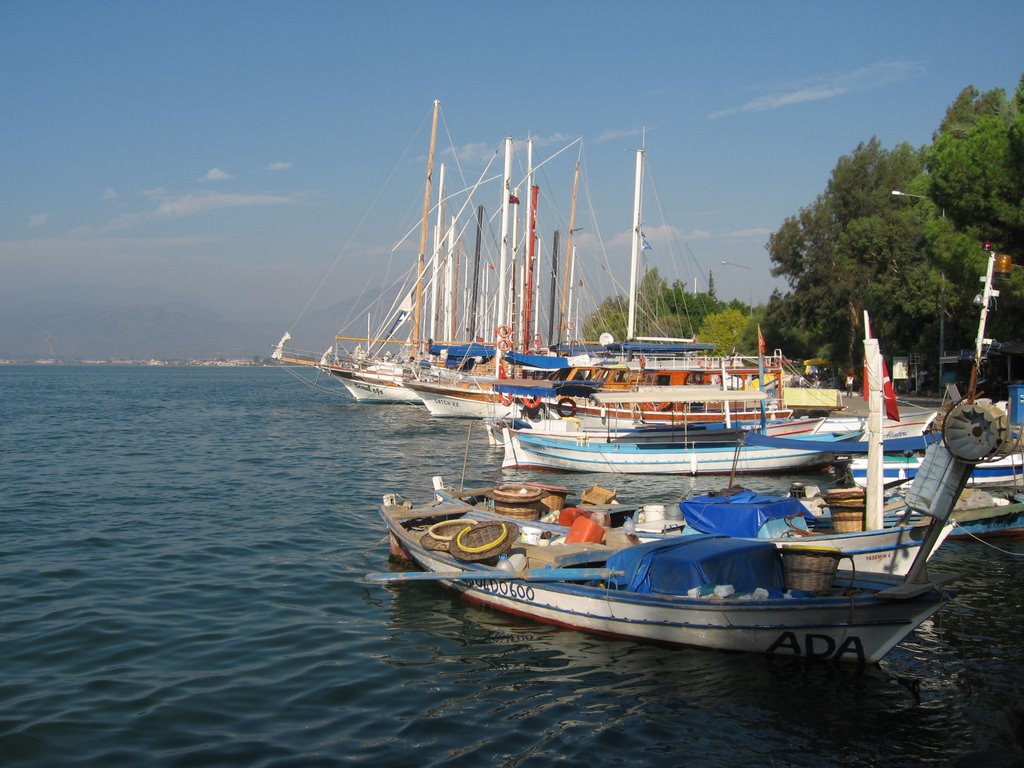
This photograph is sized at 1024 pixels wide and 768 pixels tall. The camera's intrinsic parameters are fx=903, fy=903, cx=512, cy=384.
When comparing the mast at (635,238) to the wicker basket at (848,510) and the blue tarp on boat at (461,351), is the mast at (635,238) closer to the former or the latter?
the blue tarp on boat at (461,351)

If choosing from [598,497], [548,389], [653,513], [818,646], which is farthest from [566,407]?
[818,646]

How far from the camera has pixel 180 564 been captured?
16734mm

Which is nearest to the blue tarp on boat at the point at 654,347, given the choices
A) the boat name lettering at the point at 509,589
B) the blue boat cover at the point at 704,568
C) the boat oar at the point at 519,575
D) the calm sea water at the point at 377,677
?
the calm sea water at the point at 377,677

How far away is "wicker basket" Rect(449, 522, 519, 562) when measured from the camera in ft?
46.8

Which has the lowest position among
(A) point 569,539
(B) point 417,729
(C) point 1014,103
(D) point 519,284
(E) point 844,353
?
(B) point 417,729

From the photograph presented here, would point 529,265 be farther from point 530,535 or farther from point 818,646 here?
point 818,646

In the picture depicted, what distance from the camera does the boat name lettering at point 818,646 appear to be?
36.5 ft

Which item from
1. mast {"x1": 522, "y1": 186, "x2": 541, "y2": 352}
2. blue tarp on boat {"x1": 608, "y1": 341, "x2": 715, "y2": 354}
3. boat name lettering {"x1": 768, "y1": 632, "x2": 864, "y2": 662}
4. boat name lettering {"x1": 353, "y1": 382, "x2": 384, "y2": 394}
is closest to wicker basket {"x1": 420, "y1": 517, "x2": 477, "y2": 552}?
boat name lettering {"x1": 768, "y1": 632, "x2": 864, "y2": 662}

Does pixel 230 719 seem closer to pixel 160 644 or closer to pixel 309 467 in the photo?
pixel 160 644

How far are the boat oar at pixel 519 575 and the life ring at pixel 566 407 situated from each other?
2239 cm

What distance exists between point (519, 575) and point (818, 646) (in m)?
4.20

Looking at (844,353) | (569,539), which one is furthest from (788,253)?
(569,539)

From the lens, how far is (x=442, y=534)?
15383 millimetres

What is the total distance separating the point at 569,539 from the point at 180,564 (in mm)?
7287
